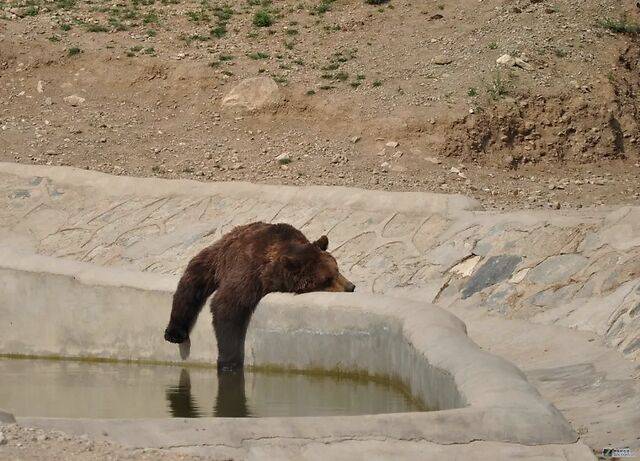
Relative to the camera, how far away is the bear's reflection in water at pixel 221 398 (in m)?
9.45

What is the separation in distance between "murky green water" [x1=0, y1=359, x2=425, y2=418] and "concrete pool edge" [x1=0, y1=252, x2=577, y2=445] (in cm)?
37

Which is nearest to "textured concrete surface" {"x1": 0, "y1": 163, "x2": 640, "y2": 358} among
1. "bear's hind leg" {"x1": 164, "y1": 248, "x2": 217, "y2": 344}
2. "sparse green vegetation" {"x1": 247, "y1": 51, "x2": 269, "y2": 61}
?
"bear's hind leg" {"x1": 164, "y1": 248, "x2": 217, "y2": 344}

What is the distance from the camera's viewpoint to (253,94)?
21953mm

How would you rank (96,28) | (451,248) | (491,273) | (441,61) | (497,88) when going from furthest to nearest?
(96,28), (441,61), (497,88), (451,248), (491,273)

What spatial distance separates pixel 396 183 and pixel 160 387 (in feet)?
30.1

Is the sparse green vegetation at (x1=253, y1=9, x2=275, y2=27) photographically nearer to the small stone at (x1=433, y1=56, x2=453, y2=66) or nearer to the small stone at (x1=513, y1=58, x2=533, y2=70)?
the small stone at (x1=433, y1=56, x2=453, y2=66)

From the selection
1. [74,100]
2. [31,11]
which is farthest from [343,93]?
[31,11]

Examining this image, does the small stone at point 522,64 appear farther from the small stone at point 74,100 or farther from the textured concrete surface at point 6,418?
the textured concrete surface at point 6,418

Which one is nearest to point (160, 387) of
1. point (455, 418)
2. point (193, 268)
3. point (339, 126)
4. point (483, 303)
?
point (193, 268)

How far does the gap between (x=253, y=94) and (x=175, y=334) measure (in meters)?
11.2

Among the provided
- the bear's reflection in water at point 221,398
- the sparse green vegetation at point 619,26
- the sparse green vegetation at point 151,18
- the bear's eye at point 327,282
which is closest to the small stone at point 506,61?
the sparse green vegetation at point 619,26

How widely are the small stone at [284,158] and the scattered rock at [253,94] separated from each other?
67.9 inches

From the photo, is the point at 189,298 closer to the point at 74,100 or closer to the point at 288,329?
the point at 288,329

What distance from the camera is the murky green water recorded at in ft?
30.8
